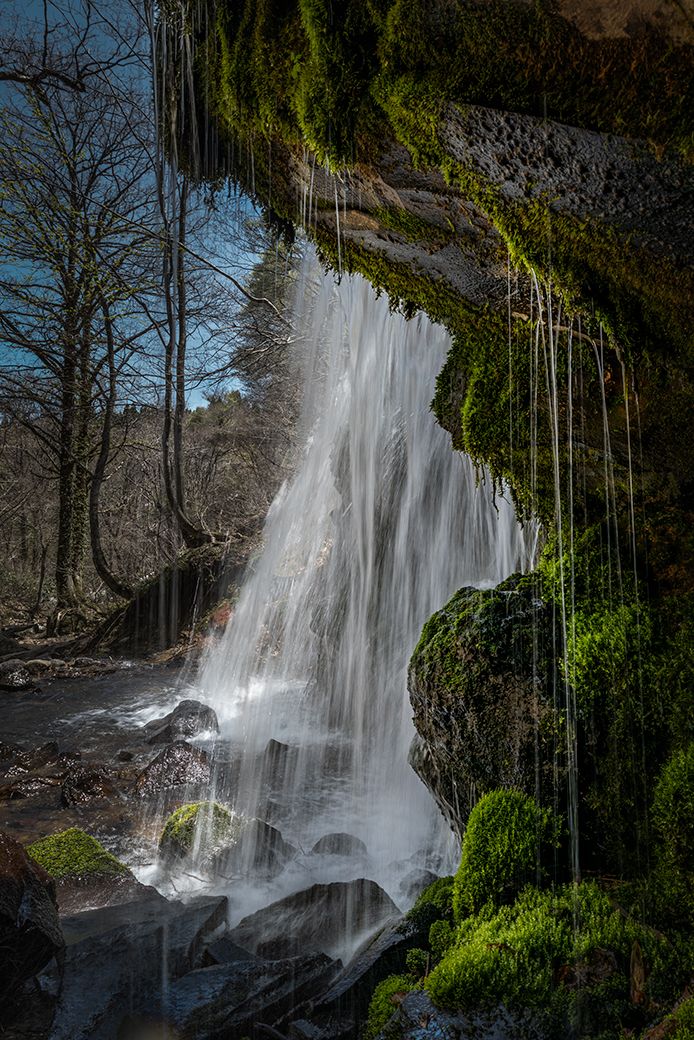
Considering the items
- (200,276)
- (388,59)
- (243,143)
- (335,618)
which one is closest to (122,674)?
(335,618)

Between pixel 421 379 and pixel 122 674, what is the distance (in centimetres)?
836

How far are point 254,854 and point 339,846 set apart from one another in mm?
808

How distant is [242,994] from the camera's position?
3.21m

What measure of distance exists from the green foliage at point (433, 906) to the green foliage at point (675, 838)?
1156 millimetres

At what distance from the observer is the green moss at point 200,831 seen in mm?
5402

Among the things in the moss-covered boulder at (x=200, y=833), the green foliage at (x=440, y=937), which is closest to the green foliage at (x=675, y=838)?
the green foliage at (x=440, y=937)

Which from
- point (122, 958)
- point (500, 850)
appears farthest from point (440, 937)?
point (122, 958)

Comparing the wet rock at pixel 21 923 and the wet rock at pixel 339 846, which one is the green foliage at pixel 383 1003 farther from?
the wet rock at pixel 339 846

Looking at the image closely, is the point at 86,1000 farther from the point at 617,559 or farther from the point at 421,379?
the point at 421,379

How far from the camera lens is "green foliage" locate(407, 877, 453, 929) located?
341cm

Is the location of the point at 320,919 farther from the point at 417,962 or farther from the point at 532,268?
the point at 532,268

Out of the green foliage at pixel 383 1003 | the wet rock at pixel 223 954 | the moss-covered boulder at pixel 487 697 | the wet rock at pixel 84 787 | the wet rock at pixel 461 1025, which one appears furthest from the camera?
the wet rock at pixel 84 787

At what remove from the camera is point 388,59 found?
260 centimetres

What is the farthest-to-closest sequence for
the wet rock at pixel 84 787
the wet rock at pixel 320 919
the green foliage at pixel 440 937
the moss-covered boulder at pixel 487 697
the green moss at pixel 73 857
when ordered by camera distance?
the wet rock at pixel 84 787, the green moss at pixel 73 857, the wet rock at pixel 320 919, the moss-covered boulder at pixel 487 697, the green foliage at pixel 440 937
